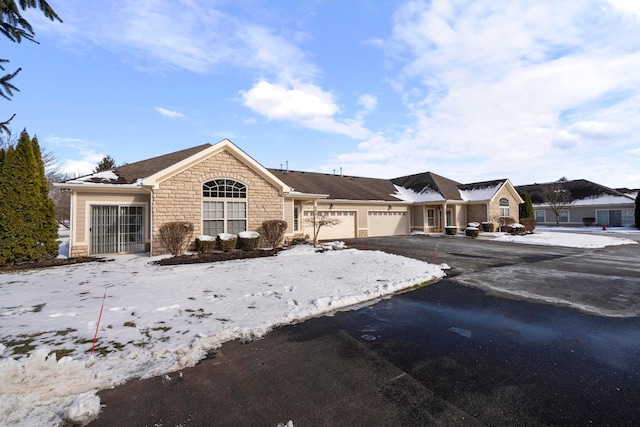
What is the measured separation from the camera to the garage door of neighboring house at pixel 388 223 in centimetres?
2316

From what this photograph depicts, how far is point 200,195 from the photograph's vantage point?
42.5ft

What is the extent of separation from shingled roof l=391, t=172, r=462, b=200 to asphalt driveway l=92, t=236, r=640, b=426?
2123 centimetres

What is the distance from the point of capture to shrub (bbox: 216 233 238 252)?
12.6 metres

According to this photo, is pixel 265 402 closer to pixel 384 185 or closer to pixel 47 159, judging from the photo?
pixel 384 185

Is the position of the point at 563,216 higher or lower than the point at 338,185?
lower

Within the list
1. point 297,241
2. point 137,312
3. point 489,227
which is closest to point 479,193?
point 489,227

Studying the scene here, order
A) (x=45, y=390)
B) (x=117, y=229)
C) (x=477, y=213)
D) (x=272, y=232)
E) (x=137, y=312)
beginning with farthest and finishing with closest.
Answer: (x=477, y=213)
(x=272, y=232)
(x=117, y=229)
(x=137, y=312)
(x=45, y=390)

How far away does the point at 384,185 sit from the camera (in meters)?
28.7

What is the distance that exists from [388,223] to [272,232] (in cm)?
1309

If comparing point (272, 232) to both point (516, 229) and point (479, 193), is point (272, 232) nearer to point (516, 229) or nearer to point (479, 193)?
point (516, 229)

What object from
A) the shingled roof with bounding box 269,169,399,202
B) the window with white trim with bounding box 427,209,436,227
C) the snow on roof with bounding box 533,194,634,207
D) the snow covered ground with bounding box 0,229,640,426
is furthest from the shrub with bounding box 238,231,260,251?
the snow on roof with bounding box 533,194,634,207

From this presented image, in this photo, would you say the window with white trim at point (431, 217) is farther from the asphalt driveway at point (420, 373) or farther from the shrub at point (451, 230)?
the asphalt driveway at point (420, 373)

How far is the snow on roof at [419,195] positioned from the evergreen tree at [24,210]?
23.3 metres

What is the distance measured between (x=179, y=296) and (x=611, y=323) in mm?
8659
